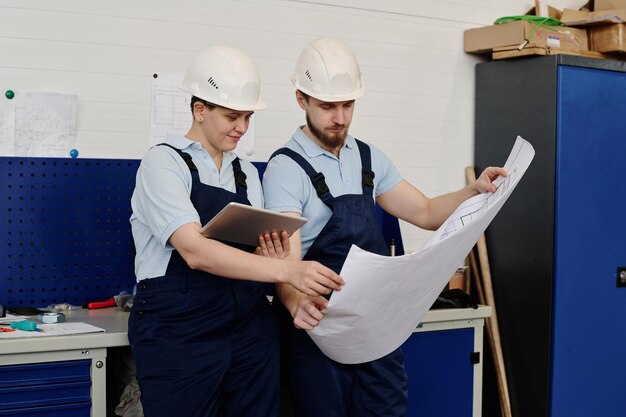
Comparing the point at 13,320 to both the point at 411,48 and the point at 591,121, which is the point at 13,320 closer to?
the point at 411,48

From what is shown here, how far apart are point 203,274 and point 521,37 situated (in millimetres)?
2122

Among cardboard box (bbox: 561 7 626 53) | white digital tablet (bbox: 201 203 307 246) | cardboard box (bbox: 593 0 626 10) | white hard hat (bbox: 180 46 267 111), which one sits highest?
cardboard box (bbox: 593 0 626 10)

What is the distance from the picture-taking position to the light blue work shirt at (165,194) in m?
2.12

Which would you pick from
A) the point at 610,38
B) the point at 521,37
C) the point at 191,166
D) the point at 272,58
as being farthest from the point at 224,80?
the point at 610,38

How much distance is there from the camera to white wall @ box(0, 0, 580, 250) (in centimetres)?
307

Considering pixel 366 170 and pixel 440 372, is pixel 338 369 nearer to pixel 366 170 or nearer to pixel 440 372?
pixel 366 170

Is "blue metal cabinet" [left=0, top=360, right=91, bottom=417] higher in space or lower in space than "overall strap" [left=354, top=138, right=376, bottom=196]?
lower

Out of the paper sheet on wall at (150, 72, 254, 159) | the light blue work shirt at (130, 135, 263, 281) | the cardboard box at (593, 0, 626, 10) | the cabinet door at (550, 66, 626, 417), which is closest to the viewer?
the light blue work shirt at (130, 135, 263, 281)

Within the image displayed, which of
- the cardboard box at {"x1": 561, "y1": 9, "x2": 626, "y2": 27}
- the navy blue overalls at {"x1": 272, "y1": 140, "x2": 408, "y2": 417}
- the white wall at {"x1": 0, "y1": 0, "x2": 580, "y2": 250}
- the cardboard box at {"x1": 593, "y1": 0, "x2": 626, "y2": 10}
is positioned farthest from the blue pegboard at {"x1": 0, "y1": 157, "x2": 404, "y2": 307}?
the cardboard box at {"x1": 593, "y1": 0, "x2": 626, "y2": 10}

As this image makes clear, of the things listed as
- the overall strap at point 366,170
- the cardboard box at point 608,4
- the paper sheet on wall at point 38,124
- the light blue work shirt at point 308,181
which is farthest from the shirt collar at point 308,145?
the cardboard box at point 608,4

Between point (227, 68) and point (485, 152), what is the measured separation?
2.02 metres

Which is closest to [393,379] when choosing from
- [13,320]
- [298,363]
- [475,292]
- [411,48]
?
[298,363]

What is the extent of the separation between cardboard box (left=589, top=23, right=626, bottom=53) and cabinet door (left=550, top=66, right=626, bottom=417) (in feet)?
0.40

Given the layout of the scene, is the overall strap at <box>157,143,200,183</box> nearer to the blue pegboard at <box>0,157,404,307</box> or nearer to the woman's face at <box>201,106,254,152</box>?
the woman's face at <box>201,106,254,152</box>
